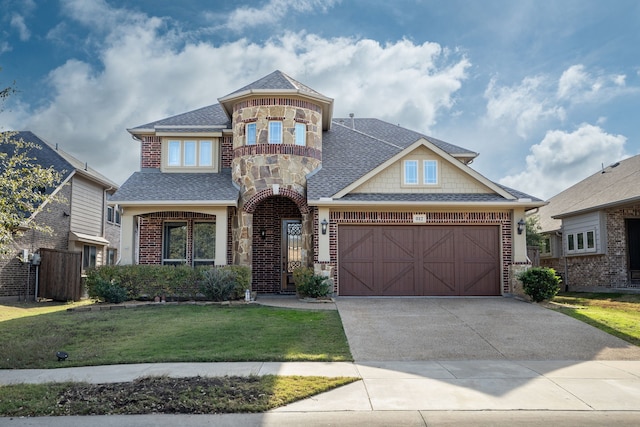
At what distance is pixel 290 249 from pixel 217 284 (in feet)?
13.7

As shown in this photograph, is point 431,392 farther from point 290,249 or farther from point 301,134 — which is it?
point 301,134

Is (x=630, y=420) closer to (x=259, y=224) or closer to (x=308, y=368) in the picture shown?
(x=308, y=368)

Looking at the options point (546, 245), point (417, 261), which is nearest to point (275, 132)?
point (417, 261)

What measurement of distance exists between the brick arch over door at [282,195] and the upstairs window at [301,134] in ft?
5.88

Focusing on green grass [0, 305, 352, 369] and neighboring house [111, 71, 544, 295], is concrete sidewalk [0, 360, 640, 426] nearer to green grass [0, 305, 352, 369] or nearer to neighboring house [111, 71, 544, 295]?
green grass [0, 305, 352, 369]

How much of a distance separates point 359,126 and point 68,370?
17910mm

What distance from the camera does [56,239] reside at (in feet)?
72.3

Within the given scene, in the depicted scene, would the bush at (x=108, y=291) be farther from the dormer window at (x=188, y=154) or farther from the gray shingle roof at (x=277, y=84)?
the gray shingle roof at (x=277, y=84)

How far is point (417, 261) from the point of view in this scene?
16.7m

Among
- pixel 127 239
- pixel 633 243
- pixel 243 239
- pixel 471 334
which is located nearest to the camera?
pixel 471 334

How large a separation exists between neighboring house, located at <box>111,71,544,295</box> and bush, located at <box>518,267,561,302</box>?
1.48m

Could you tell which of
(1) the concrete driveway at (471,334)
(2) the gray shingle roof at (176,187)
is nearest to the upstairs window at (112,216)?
(2) the gray shingle roof at (176,187)

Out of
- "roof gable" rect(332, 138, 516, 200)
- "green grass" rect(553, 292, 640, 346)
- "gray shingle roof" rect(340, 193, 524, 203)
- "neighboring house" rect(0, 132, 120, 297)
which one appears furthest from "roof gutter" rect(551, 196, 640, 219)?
"neighboring house" rect(0, 132, 120, 297)

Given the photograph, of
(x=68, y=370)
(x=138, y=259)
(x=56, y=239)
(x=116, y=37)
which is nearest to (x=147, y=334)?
(x=68, y=370)
